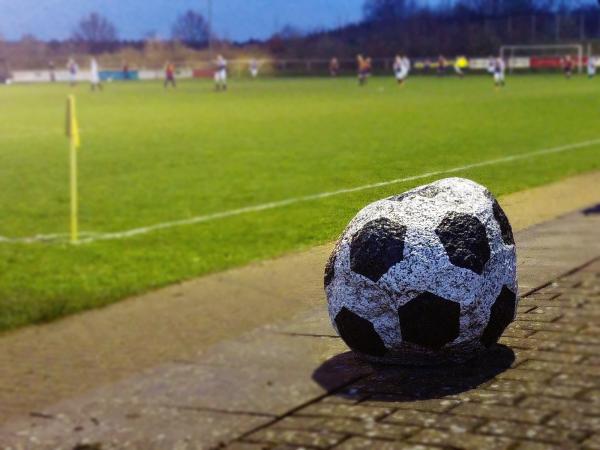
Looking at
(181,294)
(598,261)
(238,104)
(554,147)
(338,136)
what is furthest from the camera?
(238,104)

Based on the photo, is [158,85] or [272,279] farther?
[158,85]

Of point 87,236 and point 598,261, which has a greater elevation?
point 598,261

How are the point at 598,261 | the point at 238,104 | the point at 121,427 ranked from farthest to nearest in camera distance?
the point at 238,104, the point at 121,427, the point at 598,261

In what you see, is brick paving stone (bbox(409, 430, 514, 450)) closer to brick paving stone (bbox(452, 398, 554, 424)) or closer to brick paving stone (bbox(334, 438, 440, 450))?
brick paving stone (bbox(452, 398, 554, 424))

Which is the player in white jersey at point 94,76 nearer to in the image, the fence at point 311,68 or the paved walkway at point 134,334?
the fence at point 311,68

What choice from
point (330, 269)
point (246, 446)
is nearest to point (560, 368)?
point (330, 269)

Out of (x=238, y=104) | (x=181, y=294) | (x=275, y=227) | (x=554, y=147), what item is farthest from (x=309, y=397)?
(x=238, y=104)

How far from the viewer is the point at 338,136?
21.0 m

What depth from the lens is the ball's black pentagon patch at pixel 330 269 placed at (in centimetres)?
97

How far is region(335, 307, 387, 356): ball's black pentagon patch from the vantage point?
3.22 ft

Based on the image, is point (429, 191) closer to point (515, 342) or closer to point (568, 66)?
A: point (515, 342)

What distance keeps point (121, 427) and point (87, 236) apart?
650 centimetres

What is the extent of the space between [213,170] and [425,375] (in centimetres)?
1548

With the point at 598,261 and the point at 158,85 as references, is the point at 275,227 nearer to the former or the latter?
the point at 598,261
